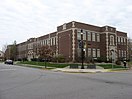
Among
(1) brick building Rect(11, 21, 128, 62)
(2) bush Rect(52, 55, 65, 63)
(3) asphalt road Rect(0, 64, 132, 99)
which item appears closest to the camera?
(3) asphalt road Rect(0, 64, 132, 99)

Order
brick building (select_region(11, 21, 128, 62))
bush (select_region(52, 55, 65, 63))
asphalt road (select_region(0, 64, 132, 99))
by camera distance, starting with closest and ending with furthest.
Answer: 1. asphalt road (select_region(0, 64, 132, 99))
2. bush (select_region(52, 55, 65, 63))
3. brick building (select_region(11, 21, 128, 62))

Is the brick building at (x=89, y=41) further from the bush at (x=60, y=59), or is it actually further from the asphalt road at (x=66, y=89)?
the asphalt road at (x=66, y=89)

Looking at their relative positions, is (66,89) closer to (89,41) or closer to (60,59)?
(60,59)

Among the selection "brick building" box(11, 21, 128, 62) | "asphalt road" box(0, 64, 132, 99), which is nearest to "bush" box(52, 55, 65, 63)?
"brick building" box(11, 21, 128, 62)

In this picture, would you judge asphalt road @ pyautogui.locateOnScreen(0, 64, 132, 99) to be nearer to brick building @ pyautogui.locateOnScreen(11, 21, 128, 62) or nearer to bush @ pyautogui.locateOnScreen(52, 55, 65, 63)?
bush @ pyautogui.locateOnScreen(52, 55, 65, 63)

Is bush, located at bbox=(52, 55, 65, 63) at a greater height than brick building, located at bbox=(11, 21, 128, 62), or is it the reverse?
brick building, located at bbox=(11, 21, 128, 62)

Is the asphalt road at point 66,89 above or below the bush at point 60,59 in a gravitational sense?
below

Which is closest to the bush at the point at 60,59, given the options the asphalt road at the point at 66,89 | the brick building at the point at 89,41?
the brick building at the point at 89,41

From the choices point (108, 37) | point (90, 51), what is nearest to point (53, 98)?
point (90, 51)

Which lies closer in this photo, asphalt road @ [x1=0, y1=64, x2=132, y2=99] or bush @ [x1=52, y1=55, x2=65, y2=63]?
asphalt road @ [x1=0, y1=64, x2=132, y2=99]

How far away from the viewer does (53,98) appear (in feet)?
31.4

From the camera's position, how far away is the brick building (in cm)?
5069

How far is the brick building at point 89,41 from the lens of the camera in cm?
5069

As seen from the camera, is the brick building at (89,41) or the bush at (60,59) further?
the brick building at (89,41)
